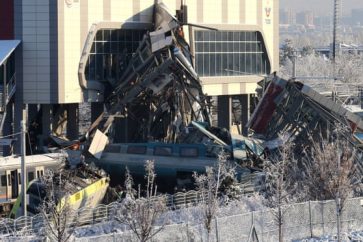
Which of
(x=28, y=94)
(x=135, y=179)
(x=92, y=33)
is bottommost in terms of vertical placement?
(x=135, y=179)

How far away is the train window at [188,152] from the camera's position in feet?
153

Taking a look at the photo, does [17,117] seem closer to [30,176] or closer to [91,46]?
[91,46]

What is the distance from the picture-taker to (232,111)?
243 feet

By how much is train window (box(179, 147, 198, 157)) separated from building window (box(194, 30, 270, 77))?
1803 centimetres

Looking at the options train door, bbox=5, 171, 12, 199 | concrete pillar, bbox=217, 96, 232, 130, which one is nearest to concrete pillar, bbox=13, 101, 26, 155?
train door, bbox=5, 171, 12, 199

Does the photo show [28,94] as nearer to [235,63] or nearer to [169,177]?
[169,177]

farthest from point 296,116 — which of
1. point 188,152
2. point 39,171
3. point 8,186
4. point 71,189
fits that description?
point 8,186

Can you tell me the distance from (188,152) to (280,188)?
15798 mm

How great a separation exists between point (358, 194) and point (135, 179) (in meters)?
13.8

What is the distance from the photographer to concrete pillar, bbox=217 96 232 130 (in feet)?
229

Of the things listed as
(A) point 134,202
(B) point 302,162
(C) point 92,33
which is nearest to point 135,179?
(B) point 302,162

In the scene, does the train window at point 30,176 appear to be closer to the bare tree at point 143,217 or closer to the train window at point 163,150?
the train window at point 163,150

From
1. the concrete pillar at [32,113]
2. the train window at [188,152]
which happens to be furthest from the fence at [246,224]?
the concrete pillar at [32,113]

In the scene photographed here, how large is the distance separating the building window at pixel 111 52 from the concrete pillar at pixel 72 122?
349cm
